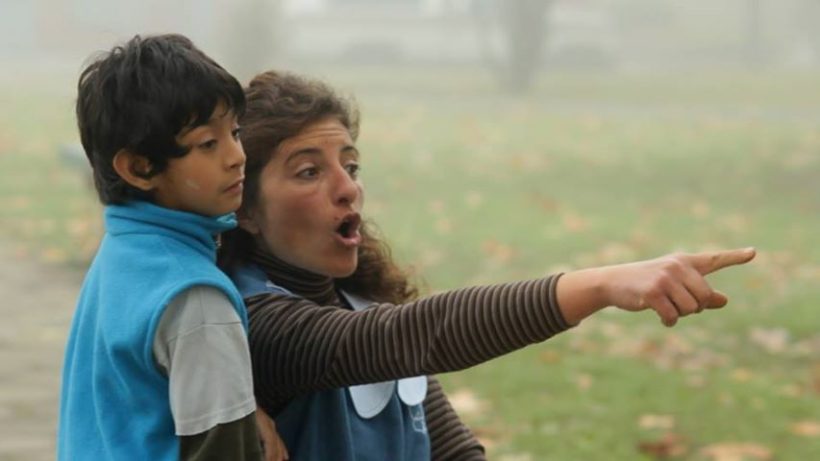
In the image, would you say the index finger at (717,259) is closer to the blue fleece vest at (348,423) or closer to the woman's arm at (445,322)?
the woman's arm at (445,322)

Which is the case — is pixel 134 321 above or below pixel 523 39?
above

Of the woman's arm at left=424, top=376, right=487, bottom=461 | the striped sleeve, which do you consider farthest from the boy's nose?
the woman's arm at left=424, top=376, right=487, bottom=461

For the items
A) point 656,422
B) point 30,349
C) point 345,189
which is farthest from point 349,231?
point 30,349

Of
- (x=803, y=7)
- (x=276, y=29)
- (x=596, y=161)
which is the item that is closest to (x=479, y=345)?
(x=596, y=161)

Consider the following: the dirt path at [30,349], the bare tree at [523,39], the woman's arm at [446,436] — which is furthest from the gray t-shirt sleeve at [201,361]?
the bare tree at [523,39]

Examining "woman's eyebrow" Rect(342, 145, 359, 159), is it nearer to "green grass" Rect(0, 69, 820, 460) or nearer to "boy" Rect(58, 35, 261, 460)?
"boy" Rect(58, 35, 261, 460)

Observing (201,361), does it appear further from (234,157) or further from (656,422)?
(656,422)

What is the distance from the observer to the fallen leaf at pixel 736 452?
15.5ft

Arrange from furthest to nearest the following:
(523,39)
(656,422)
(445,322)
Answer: (523,39) → (656,422) → (445,322)

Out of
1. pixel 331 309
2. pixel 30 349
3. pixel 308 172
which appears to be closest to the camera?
pixel 331 309

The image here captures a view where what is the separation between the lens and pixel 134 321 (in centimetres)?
189

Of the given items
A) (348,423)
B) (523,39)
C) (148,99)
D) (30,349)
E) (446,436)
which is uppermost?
(148,99)

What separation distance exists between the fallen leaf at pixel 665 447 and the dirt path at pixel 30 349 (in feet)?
5.86

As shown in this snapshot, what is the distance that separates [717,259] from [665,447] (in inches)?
121
